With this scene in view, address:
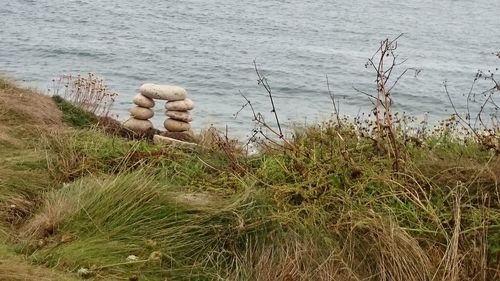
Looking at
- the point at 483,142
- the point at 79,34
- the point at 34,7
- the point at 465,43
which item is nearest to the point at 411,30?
the point at 465,43

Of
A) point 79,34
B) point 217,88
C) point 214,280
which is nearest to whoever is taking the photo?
point 214,280

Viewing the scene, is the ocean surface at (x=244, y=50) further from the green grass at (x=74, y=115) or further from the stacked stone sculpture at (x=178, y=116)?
the green grass at (x=74, y=115)

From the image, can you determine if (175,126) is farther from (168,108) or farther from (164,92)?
(164,92)

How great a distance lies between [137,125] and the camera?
10.2 metres

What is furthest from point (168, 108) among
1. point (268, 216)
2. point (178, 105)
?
point (268, 216)

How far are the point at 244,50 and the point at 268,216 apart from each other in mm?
18895

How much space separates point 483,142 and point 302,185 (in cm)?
153

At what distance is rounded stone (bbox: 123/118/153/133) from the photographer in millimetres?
10048

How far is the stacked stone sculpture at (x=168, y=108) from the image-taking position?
1018cm

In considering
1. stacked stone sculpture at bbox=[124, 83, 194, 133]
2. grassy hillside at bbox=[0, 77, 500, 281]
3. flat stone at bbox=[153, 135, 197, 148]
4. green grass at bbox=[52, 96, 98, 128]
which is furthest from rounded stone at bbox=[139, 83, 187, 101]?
grassy hillside at bbox=[0, 77, 500, 281]

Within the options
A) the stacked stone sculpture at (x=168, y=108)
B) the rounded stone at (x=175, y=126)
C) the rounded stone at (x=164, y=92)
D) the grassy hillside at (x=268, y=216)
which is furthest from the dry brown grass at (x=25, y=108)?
the grassy hillside at (x=268, y=216)

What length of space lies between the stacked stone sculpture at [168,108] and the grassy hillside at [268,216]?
3.69 meters

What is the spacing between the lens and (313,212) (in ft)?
17.1

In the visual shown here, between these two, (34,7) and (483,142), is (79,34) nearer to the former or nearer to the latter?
(34,7)
